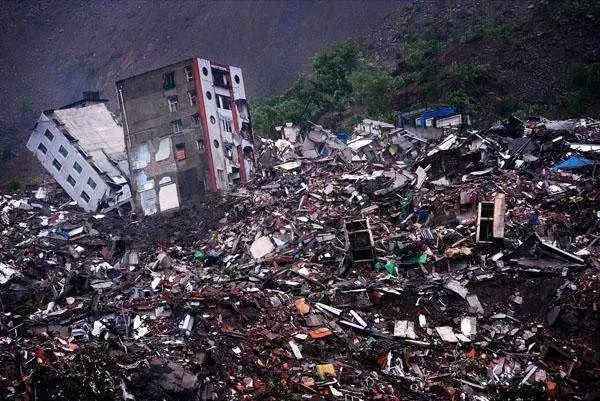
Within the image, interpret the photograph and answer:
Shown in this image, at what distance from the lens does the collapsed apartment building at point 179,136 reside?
23109mm

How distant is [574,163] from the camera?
1566 cm

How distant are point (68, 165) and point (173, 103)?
6943 mm

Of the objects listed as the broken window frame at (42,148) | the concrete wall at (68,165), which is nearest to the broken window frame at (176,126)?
the concrete wall at (68,165)

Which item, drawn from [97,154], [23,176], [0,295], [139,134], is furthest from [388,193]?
[23,176]

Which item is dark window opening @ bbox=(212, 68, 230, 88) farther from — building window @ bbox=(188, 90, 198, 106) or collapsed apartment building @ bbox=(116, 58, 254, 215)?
building window @ bbox=(188, 90, 198, 106)

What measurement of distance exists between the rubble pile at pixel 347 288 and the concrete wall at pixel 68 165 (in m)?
4.38

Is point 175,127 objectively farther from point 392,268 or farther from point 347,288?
point 392,268

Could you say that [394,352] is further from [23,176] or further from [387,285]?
[23,176]

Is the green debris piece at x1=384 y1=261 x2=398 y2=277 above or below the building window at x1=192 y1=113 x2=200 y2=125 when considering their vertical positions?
below

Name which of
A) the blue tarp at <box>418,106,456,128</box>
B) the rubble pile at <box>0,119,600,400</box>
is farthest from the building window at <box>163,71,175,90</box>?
the blue tarp at <box>418,106,456,128</box>

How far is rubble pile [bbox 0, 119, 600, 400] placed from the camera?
9609 mm

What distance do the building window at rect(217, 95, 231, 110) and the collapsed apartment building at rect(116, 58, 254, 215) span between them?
2.1 inches

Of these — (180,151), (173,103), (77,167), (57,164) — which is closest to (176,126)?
(173,103)

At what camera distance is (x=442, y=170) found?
1703cm
